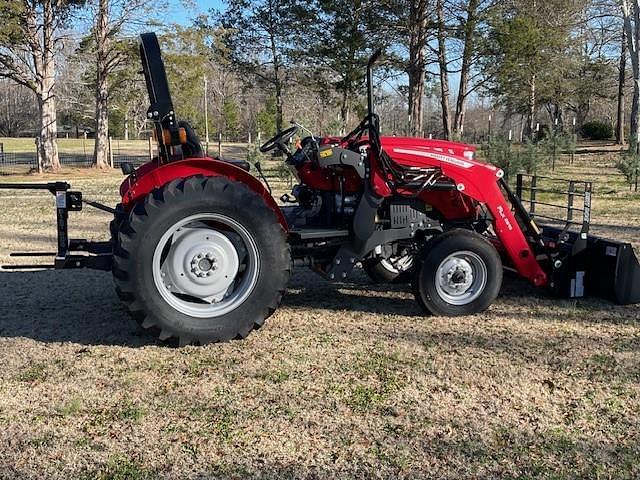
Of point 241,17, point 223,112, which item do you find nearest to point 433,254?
point 241,17

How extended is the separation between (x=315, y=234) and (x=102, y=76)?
2313 centimetres

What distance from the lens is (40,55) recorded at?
23.6 meters

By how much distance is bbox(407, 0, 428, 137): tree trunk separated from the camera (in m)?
24.0

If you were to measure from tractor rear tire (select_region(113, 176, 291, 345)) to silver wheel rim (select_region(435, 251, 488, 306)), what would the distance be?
127cm

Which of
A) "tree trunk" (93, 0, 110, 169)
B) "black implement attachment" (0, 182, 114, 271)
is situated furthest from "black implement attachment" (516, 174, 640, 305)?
"tree trunk" (93, 0, 110, 169)

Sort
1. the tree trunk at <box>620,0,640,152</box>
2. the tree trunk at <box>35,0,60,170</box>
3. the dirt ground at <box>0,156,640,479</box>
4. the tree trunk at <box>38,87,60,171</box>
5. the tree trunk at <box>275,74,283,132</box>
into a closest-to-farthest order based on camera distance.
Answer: the dirt ground at <box>0,156,640,479</box>
the tree trunk at <box>620,0,640,152</box>
the tree trunk at <box>35,0,60,170</box>
the tree trunk at <box>38,87,60,171</box>
the tree trunk at <box>275,74,283,132</box>

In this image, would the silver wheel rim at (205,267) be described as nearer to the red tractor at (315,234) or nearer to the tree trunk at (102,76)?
the red tractor at (315,234)

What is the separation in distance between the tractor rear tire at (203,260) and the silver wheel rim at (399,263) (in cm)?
143

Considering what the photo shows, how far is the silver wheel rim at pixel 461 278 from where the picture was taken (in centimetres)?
495

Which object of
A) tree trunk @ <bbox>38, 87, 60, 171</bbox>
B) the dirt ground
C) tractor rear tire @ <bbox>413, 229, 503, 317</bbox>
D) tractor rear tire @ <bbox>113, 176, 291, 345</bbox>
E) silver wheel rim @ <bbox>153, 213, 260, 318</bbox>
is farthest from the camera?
tree trunk @ <bbox>38, 87, 60, 171</bbox>

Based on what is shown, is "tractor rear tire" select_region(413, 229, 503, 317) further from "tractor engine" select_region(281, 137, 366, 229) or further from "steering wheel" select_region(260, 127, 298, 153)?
"steering wheel" select_region(260, 127, 298, 153)

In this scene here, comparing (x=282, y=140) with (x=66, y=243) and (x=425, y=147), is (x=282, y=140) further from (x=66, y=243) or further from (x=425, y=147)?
(x=66, y=243)

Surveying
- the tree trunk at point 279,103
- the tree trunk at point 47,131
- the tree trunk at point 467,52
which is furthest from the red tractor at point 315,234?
the tree trunk at point 279,103

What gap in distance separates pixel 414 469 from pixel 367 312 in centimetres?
246
